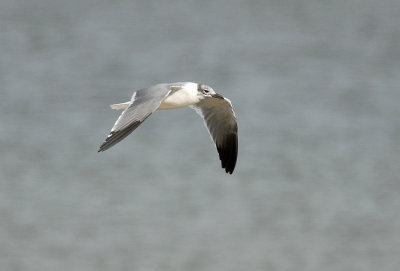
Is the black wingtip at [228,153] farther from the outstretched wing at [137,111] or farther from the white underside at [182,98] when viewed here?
the outstretched wing at [137,111]

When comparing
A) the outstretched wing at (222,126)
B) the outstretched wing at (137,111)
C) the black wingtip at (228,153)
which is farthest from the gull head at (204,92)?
the black wingtip at (228,153)

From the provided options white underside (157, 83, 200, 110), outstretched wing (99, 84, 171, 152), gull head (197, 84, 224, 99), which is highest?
gull head (197, 84, 224, 99)

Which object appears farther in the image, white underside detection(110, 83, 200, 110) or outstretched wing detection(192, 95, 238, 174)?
outstretched wing detection(192, 95, 238, 174)

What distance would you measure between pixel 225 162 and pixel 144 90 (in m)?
0.91

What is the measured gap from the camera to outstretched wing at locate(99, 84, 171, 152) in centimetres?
380

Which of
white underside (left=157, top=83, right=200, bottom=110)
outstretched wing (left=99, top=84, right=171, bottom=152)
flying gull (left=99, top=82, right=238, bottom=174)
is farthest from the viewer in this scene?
white underside (left=157, top=83, right=200, bottom=110)

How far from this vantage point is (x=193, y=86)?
4566mm

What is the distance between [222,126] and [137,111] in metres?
1.02

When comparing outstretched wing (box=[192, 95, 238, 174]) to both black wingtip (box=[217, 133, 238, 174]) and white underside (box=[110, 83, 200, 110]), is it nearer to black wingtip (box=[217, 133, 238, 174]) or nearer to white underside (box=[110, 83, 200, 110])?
black wingtip (box=[217, 133, 238, 174])

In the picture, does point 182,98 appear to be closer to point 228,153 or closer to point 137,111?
point 137,111

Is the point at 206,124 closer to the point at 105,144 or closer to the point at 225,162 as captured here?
the point at 225,162

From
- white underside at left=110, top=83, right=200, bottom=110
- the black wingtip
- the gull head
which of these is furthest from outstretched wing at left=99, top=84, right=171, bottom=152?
the black wingtip

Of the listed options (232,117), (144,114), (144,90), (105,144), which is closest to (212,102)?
(232,117)

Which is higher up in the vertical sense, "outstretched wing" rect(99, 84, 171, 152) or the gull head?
the gull head
